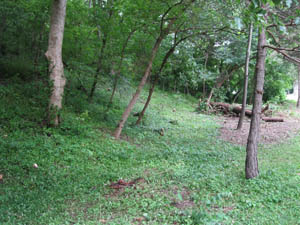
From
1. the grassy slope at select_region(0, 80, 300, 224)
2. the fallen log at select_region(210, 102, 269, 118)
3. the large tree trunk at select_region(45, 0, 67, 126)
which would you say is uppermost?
the large tree trunk at select_region(45, 0, 67, 126)

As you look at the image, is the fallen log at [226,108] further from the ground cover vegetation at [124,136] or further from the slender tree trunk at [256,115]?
the slender tree trunk at [256,115]

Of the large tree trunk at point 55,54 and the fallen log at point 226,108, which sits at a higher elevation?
the large tree trunk at point 55,54

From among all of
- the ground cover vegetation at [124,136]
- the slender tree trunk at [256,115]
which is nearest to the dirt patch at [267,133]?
the ground cover vegetation at [124,136]

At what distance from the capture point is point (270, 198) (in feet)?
15.2

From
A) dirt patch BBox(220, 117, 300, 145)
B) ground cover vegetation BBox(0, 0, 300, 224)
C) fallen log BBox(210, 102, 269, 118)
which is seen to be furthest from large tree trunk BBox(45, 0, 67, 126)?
fallen log BBox(210, 102, 269, 118)

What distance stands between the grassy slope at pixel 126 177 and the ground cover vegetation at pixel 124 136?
3 cm

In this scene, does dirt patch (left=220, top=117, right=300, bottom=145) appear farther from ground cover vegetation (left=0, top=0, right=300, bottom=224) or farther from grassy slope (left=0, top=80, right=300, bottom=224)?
grassy slope (left=0, top=80, right=300, bottom=224)

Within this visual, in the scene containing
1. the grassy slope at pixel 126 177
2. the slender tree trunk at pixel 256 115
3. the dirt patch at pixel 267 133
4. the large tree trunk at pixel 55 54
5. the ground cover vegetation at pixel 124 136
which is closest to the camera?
the grassy slope at pixel 126 177

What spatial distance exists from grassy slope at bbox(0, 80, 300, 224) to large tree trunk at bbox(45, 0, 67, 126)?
390 millimetres

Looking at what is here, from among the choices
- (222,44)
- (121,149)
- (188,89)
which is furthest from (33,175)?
(188,89)

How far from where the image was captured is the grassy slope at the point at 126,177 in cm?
390

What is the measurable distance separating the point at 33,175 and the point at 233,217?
147 inches

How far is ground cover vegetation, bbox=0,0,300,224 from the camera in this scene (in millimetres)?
4051

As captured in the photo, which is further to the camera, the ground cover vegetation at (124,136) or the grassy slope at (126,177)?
the ground cover vegetation at (124,136)
